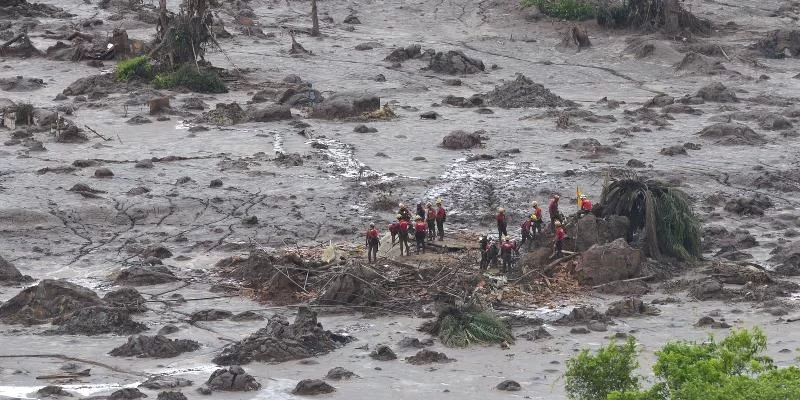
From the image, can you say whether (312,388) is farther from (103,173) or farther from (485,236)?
(103,173)

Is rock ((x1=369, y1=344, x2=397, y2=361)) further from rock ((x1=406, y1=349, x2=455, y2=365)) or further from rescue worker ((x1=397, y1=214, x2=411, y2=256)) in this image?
rescue worker ((x1=397, y1=214, x2=411, y2=256))

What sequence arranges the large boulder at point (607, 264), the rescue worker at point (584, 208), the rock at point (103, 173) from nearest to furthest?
the large boulder at point (607, 264)
the rescue worker at point (584, 208)
the rock at point (103, 173)

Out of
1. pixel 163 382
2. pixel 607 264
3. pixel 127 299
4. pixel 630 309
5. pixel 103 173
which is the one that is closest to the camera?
pixel 163 382

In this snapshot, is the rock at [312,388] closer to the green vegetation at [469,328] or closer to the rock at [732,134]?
the green vegetation at [469,328]

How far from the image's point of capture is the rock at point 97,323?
63.9ft

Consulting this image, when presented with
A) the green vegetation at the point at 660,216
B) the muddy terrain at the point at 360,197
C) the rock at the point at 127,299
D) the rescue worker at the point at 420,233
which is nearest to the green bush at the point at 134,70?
the muddy terrain at the point at 360,197

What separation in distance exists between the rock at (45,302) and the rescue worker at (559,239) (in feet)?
21.6

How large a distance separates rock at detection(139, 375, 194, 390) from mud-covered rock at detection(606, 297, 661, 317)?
590cm

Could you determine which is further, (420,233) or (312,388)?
(420,233)

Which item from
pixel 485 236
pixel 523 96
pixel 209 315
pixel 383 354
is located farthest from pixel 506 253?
pixel 523 96

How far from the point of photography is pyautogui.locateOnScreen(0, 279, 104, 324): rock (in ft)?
65.7

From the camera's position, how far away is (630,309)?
1989cm

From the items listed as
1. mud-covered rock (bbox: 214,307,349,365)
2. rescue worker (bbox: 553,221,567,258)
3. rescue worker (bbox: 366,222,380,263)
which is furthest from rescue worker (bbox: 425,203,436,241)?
mud-covered rock (bbox: 214,307,349,365)

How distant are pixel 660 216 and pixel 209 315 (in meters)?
7.00
